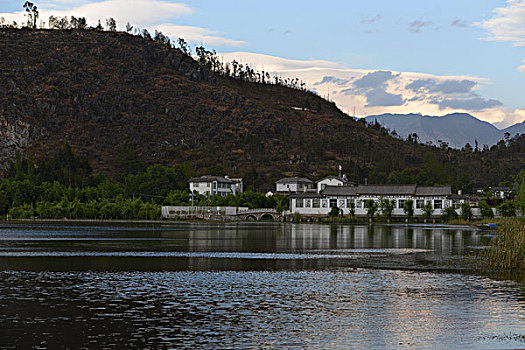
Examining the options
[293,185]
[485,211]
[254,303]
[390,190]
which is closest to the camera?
[254,303]

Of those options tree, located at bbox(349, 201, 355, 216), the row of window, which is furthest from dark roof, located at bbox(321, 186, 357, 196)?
tree, located at bbox(349, 201, 355, 216)

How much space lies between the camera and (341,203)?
5807 inches

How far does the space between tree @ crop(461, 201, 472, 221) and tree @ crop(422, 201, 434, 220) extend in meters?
6.17

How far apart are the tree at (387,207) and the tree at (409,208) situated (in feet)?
Answer: 8.37

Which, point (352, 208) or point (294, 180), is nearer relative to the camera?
point (352, 208)

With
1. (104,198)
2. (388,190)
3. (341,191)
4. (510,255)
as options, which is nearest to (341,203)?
(341,191)

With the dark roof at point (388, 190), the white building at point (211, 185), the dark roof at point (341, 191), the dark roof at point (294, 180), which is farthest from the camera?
the dark roof at point (294, 180)

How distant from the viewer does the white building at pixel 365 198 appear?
5541 inches

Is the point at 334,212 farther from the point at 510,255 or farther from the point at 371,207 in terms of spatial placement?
the point at 510,255

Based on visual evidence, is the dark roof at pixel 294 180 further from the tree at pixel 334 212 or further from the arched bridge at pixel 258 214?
the tree at pixel 334 212

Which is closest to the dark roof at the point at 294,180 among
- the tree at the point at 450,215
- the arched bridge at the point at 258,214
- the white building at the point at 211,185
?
the white building at the point at 211,185

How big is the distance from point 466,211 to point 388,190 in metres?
16.4

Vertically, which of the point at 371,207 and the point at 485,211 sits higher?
the point at 371,207

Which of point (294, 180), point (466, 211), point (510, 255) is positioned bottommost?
point (510, 255)
